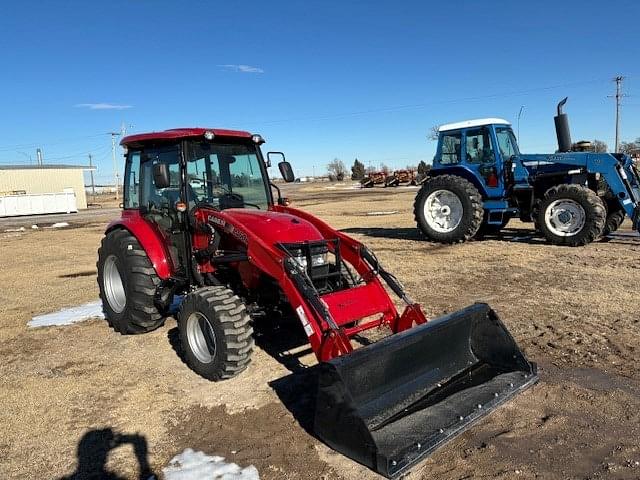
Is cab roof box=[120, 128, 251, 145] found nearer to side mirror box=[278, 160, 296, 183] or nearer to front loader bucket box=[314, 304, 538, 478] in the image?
side mirror box=[278, 160, 296, 183]

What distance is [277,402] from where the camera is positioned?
4.13 metres

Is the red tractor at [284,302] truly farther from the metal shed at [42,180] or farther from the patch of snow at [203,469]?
the metal shed at [42,180]

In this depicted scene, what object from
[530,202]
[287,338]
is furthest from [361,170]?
[287,338]

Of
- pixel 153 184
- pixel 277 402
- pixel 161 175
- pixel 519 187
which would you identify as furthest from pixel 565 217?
pixel 161 175

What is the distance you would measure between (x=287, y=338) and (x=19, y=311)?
4319mm

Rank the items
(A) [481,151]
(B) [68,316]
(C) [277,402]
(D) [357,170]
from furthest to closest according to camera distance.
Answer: (D) [357,170]
(A) [481,151]
(B) [68,316]
(C) [277,402]

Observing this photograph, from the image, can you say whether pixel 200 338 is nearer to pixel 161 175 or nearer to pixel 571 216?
pixel 161 175

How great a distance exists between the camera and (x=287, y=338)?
5633mm

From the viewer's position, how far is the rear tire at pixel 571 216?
1000 centimetres

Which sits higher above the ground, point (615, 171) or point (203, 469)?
point (615, 171)

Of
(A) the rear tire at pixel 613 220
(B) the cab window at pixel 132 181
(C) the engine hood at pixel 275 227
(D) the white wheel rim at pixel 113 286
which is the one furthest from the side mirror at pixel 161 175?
(A) the rear tire at pixel 613 220

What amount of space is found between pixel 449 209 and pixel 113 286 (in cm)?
789

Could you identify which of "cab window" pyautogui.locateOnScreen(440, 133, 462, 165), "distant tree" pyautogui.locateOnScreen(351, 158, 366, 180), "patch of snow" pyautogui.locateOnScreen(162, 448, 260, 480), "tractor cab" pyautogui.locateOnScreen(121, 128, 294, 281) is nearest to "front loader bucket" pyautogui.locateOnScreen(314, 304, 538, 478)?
"patch of snow" pyautogui.locateOnScreen(162, 448, 260, 480)

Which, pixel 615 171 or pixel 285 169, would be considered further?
pixel 615 171
